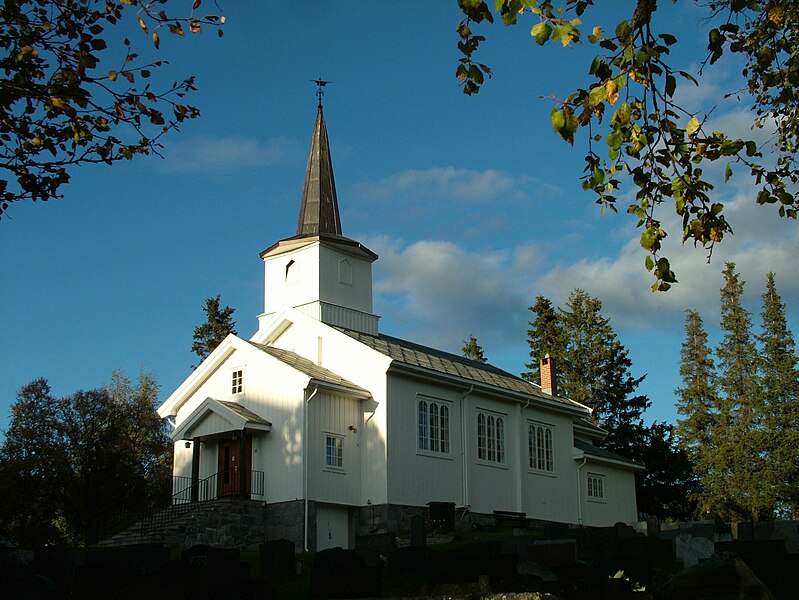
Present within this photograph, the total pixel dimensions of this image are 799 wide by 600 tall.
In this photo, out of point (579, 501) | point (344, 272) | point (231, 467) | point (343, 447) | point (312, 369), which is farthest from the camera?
point (579, 501)

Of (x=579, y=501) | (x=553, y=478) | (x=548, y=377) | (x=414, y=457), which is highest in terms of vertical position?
(x=548, y=377)

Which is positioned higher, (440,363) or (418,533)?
(440,363)

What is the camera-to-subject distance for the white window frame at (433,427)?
2827 cm

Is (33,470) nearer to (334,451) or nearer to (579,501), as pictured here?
(334,451)

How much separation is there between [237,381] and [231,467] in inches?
105

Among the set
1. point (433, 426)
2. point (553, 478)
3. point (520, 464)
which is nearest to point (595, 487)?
point (553, 478)

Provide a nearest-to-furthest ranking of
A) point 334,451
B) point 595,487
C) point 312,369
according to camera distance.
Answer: point 334,451 < point 312,369 < point 595,487

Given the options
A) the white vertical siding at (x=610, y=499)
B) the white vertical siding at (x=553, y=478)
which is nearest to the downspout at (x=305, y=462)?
the white vertical siding at (x=553, y=478)

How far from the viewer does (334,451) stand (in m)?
27.1

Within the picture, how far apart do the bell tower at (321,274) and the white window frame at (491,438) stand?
187 inches

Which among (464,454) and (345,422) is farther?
(464,454)

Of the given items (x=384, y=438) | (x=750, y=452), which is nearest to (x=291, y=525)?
(x=384, y=438)

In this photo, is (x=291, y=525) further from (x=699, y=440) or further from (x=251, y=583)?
(x=699, y=440)

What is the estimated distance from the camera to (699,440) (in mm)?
53344
